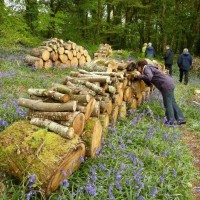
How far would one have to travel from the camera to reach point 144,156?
5398mm

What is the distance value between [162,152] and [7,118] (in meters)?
3.16

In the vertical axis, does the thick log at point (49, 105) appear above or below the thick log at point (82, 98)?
below

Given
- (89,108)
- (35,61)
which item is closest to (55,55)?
(35,61)

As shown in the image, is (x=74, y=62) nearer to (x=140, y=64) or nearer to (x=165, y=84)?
(x=140, y=64)

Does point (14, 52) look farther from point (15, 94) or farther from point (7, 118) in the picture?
point (7, 118)

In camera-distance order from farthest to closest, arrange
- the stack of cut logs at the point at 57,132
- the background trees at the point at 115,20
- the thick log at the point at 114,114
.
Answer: the background trees at the point at 115,20 → the thick log at the point at 114,114 → the stack of cut logs at the point at 57,132

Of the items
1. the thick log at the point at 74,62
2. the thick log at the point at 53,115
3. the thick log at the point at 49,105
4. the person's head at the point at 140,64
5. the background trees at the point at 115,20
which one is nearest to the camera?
the thick log at the point at 53,115

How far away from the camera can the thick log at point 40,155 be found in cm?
374

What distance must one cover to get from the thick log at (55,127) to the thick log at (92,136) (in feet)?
1.63

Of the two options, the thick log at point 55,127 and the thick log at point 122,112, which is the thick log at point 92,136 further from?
the thick log at point 122,112

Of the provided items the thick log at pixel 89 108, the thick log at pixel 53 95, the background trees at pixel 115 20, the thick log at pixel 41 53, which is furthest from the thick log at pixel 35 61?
the thick log at pixel 89 108

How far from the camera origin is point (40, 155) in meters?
3.89

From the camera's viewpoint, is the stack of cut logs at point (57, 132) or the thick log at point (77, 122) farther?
the thick log at point (77, 122)

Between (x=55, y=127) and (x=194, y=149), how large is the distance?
4.10 metres
